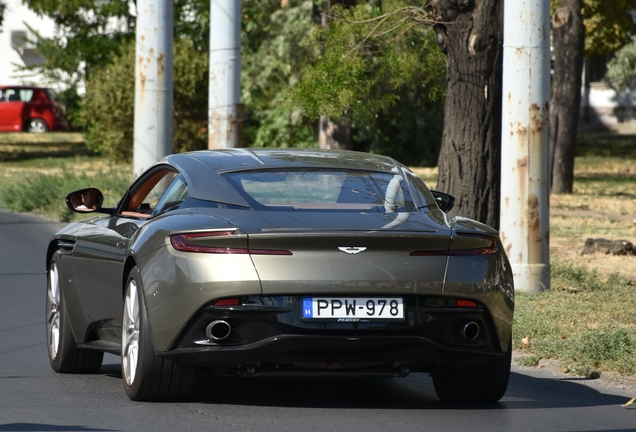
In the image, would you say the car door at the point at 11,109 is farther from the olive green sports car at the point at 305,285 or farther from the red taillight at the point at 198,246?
the red taillight at the point at 198,246

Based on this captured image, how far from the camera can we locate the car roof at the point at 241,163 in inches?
263

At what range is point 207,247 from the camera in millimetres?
6152

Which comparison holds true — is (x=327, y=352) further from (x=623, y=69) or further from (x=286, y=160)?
(x=623, y=69)

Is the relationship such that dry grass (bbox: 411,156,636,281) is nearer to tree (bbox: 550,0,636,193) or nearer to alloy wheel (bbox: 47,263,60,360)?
tree (bbox: 550,0,636,193)

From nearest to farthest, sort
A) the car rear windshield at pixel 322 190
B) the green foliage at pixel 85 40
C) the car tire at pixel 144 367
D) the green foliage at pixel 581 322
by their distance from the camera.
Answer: the car tire at pixel 144 367, the car rear windshield at pixel 322 190, the green foliage at pixel 581 322, the green foliage at pixel 85 40

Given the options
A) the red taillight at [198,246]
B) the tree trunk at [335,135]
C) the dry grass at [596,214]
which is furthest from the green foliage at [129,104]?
the red taillight at [198,246]

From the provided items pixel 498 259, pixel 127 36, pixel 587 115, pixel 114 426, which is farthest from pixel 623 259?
pixel 587 115

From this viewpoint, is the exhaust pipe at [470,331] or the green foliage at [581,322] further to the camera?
the green foliage at [581,322]

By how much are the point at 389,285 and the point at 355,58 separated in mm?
9890

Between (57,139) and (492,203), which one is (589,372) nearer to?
(492,203)

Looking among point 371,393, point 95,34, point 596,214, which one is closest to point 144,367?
point 371,393

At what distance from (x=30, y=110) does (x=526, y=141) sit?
36.3 m

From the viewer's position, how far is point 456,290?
625 centimetres

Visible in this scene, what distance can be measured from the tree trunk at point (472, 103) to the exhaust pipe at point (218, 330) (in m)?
7.34
